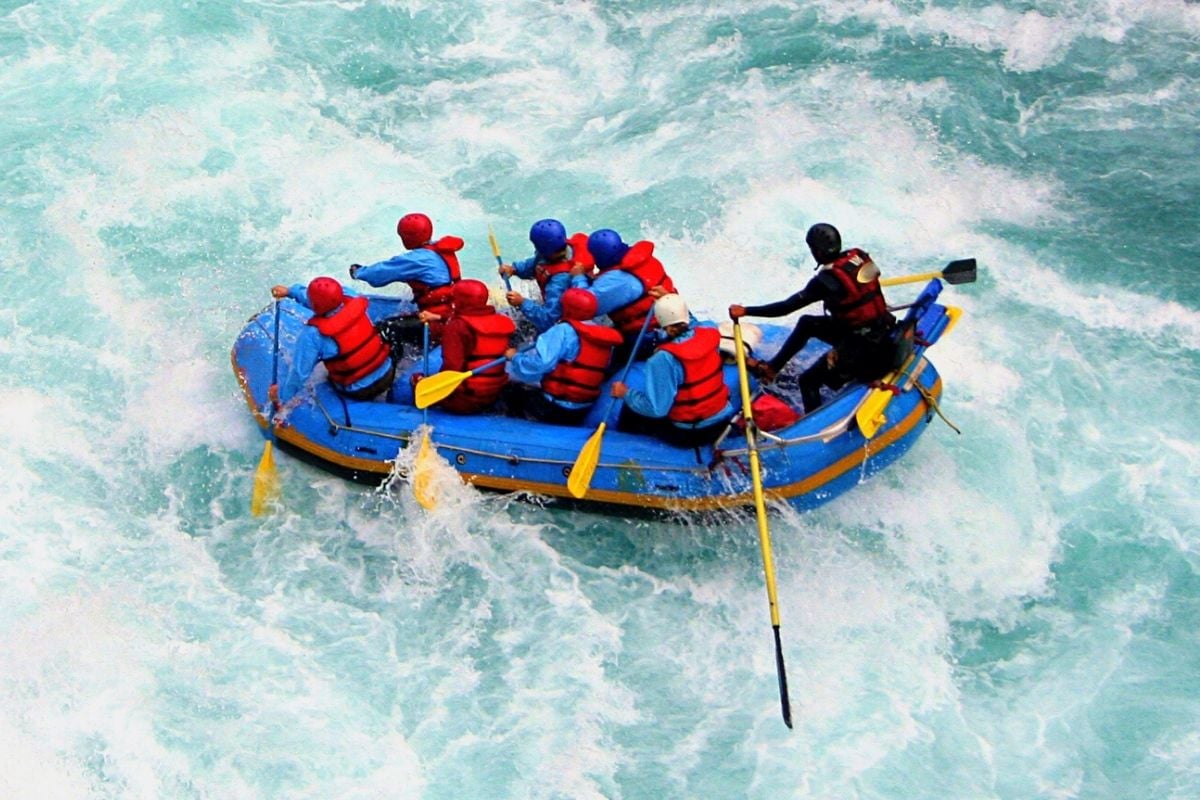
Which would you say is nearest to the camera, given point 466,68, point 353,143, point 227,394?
point 227,394

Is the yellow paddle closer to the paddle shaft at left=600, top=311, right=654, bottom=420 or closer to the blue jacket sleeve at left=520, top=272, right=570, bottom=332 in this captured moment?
the paddle shaft at left=600, top=311, right=654, bottom=420

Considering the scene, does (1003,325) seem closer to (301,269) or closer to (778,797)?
(778,797)

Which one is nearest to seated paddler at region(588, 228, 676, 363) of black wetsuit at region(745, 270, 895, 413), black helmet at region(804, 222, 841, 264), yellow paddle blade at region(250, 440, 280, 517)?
black wetsuit at region(745, 270, 895, 413)

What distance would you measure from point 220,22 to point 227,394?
18.2ft

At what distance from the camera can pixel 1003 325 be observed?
9.02m

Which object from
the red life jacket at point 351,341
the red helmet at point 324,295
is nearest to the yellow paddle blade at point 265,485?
the red life jacket at point 351,341

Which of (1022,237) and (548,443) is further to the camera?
(1022,237)

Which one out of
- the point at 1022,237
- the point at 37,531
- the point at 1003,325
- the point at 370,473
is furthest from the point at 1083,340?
the point at 37,531

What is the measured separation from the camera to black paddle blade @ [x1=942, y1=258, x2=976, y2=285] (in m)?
7.11

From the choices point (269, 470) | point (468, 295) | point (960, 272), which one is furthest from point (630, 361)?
point (269, 470)

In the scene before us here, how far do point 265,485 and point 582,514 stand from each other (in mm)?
1992

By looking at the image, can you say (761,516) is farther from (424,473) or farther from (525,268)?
(525,268)

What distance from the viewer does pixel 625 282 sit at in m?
6.96

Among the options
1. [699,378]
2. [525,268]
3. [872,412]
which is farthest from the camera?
[525,268]
